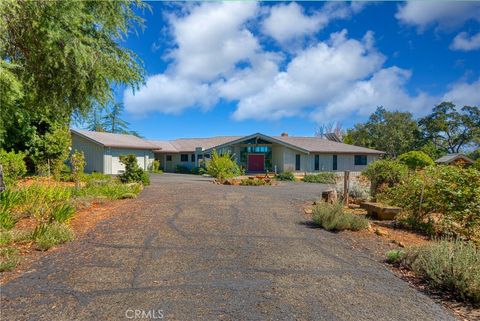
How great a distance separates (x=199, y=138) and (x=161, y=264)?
39.3m

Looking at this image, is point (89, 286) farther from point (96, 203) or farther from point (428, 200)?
point (428, 200)

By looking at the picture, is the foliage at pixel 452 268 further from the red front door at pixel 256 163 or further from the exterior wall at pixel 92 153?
the exterior wall at pixel 92 153

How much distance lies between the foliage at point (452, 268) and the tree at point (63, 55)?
8.20 meters

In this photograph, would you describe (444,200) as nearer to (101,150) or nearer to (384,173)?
(384,173)

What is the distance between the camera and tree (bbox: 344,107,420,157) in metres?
46.1

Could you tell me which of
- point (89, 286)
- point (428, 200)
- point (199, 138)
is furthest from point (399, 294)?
point (199, 138)

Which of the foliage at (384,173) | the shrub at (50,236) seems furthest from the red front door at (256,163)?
the shrub at (50,236)

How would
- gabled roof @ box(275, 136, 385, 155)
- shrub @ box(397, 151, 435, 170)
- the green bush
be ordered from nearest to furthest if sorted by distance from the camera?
shrub @ box(397, 151, 435, 170) < the green bush < gabled roof @ box(275, 136, 385, 155)

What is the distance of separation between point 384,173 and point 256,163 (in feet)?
70.8

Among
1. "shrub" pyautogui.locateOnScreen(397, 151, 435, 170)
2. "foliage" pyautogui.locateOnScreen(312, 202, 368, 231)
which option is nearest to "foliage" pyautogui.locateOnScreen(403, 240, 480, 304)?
"foliage" pyautogui.locateOnScreen(312, 202, 368, 231)

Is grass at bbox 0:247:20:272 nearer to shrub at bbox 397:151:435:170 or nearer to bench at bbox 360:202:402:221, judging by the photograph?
bench at bbox 360:202:402:221

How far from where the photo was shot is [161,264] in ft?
16.9

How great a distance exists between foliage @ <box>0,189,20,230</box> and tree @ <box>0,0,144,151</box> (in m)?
2.20

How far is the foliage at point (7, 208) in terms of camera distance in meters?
6.71
